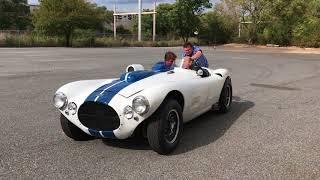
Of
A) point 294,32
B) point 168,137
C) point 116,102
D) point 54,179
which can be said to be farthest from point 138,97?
point 294,32

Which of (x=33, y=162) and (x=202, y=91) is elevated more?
(x=202, y=91)

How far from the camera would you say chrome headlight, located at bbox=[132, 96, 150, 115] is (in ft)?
18.6

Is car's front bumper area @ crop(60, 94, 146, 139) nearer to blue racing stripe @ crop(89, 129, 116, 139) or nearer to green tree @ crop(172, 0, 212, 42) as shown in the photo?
blue racing stripe @ crop(89, 129, 116, 139)

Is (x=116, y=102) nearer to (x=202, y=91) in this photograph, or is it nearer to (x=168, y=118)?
(x=168, y=118)

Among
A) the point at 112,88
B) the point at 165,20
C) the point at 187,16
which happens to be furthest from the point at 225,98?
the point at 165,20

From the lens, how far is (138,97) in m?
5.72

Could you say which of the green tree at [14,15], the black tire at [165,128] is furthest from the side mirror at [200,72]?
the green tree at [14,15]

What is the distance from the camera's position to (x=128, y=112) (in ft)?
18.7

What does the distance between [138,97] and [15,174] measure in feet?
5.39

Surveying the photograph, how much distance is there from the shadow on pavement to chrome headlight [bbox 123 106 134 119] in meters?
0.70

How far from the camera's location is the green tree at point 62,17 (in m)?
46.1

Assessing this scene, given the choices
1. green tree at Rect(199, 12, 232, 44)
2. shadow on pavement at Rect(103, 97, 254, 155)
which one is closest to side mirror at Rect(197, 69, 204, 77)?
shadow on pavement at Rect(103, 97, 254, 155)

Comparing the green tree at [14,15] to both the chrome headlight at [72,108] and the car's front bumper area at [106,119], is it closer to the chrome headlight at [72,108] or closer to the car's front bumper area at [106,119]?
the chrome headlight at [72,108]

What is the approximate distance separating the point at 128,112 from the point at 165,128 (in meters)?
0.54
